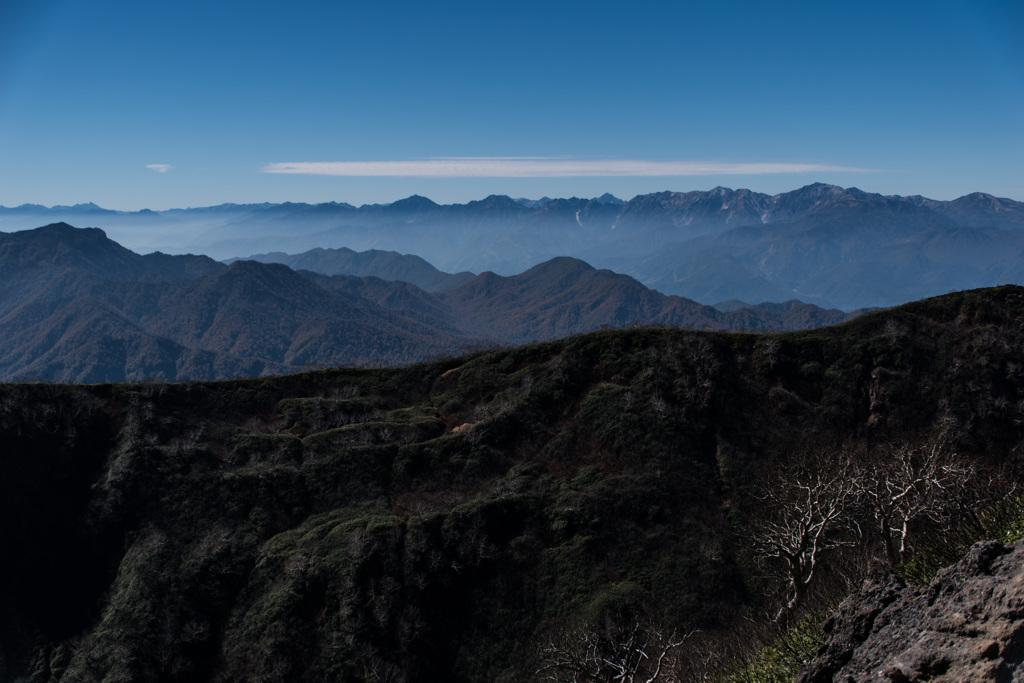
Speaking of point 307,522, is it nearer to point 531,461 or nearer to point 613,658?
point 531,461

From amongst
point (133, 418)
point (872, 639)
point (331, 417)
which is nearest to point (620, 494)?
point (331, 417)

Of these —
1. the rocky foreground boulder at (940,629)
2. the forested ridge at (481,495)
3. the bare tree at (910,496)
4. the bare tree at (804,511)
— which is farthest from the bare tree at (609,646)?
the rocky foreground boulder at (940,629)

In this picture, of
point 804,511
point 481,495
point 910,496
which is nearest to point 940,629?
point 804,511

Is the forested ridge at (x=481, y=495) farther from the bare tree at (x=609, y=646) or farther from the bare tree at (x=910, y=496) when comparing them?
the bare tree at (x=910, y=496)

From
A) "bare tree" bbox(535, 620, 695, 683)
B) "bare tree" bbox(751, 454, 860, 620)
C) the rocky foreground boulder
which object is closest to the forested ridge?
"bare tree" bbox(535, 620, 695, 683)

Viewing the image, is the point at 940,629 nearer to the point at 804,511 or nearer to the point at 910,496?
the point at 804,511

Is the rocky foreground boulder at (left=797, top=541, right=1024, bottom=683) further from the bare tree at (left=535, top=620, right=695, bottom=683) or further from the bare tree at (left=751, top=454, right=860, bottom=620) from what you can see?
the bare tree at (left=535, top=620, right=695, bottom=683)
